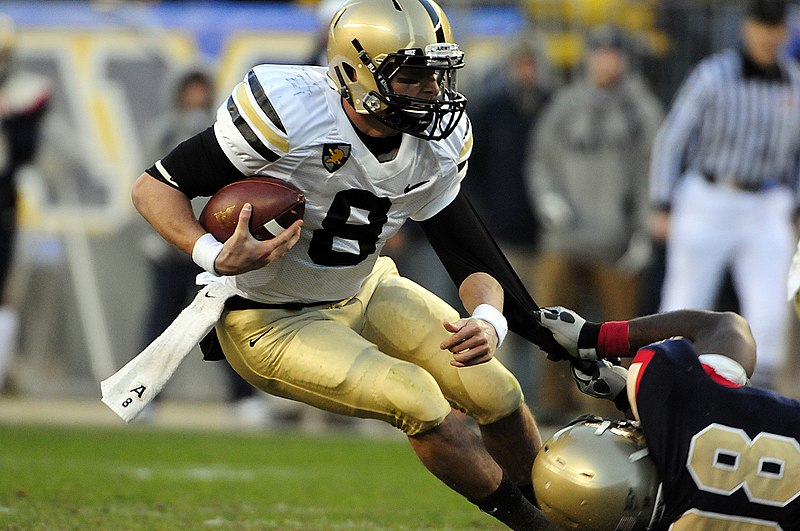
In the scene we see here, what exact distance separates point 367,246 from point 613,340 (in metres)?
0.75

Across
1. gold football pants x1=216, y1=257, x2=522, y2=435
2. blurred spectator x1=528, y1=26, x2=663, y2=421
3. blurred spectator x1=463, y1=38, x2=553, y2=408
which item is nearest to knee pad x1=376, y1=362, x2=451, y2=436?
gold football pants x1=216, y1=257, x2=522, y2=435

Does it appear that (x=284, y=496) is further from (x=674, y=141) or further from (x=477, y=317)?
(x=674, y=141)

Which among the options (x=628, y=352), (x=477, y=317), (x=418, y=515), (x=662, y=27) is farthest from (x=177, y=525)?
(x=662, y=27)

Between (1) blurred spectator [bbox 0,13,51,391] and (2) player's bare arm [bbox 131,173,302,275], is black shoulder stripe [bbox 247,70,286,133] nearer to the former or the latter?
(2) player's bare arm [bbox 131,173,302,275]

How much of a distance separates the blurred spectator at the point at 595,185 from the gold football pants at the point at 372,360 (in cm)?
391

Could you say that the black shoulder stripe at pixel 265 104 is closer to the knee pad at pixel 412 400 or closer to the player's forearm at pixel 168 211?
the player's forearm at pixel 168 211

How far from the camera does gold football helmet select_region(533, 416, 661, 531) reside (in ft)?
10.8

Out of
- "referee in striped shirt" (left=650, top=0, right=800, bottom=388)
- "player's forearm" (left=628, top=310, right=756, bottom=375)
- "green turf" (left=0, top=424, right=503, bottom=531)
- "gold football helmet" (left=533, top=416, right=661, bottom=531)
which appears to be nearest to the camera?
"gold football helmet" (left=533, top=416, right=661, bottom=531)

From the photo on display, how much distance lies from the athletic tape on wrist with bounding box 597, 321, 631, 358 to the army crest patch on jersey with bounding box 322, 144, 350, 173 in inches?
34.5

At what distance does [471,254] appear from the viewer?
4.13 meters

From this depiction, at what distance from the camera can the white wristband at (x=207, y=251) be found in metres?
3.59

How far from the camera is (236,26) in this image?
880 cm

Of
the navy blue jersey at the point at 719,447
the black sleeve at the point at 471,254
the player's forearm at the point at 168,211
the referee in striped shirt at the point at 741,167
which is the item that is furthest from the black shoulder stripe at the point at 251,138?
the referee in striped shirt at the point at 741,167

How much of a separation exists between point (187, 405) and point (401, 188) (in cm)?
Result: 533
